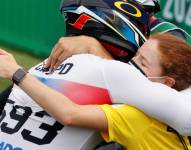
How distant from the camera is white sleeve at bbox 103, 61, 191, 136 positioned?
2490 mm

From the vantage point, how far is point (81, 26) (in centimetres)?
300

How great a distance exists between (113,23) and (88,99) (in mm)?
513

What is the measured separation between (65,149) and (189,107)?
22.1 inches

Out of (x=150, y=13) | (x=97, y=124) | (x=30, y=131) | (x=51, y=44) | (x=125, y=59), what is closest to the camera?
(x=97, y=124)

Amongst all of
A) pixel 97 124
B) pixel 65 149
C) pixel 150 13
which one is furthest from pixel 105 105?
pixel 150 13

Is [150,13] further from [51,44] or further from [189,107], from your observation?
[51,44]

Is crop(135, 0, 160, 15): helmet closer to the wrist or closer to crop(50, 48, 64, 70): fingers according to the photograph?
crop(50, 48, 64, 70): fingers

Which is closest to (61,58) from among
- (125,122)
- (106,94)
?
(106,94)

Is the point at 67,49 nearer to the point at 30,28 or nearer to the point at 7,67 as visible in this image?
the point at 7,67

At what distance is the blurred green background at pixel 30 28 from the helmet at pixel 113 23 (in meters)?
3.30

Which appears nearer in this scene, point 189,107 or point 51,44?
point 189,107

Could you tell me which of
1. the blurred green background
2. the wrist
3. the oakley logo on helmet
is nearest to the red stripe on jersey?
the wrist

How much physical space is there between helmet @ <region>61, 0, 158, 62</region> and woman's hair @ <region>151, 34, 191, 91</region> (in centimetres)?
28

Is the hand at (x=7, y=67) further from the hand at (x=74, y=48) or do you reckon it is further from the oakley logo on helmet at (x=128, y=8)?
the oakley logo on helmet at (x=128, y=8)
